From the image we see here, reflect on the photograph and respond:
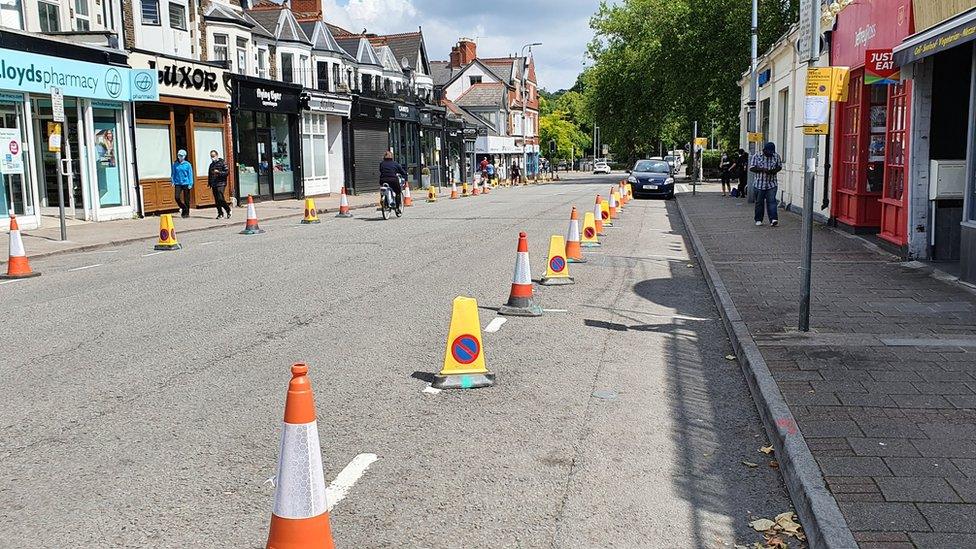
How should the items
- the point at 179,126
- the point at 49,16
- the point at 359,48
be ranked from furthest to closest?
the point at 359,48, the point at 179,126, the point at 49,16

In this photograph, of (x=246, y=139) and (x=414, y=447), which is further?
(x=246, y=139)

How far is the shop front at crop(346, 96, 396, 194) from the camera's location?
40281 millimetres

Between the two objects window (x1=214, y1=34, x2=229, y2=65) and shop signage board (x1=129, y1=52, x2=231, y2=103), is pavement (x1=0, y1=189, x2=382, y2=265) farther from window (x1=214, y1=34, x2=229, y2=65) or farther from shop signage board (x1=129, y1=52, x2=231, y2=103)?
window (x1=214, y1=34, x2=229, y2=65)

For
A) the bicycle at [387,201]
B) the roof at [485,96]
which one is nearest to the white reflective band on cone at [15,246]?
the bicycle at [387,201]

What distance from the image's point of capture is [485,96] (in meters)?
78.8

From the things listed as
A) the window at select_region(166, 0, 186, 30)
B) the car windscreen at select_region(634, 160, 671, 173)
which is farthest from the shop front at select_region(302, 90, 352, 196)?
the car windscreen at select_region(634, 160, 671, 173)

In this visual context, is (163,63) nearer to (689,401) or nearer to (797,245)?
(797,245)

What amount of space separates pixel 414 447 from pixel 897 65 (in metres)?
9.69

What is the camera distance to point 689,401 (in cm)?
613

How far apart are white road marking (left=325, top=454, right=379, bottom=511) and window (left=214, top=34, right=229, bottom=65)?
91.3ft

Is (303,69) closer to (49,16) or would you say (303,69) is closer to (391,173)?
(49,16)

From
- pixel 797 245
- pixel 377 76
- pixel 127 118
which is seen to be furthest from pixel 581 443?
pixel 377 76

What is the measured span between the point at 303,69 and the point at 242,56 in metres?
5.16

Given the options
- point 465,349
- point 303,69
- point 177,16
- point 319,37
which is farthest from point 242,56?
point 465,349
